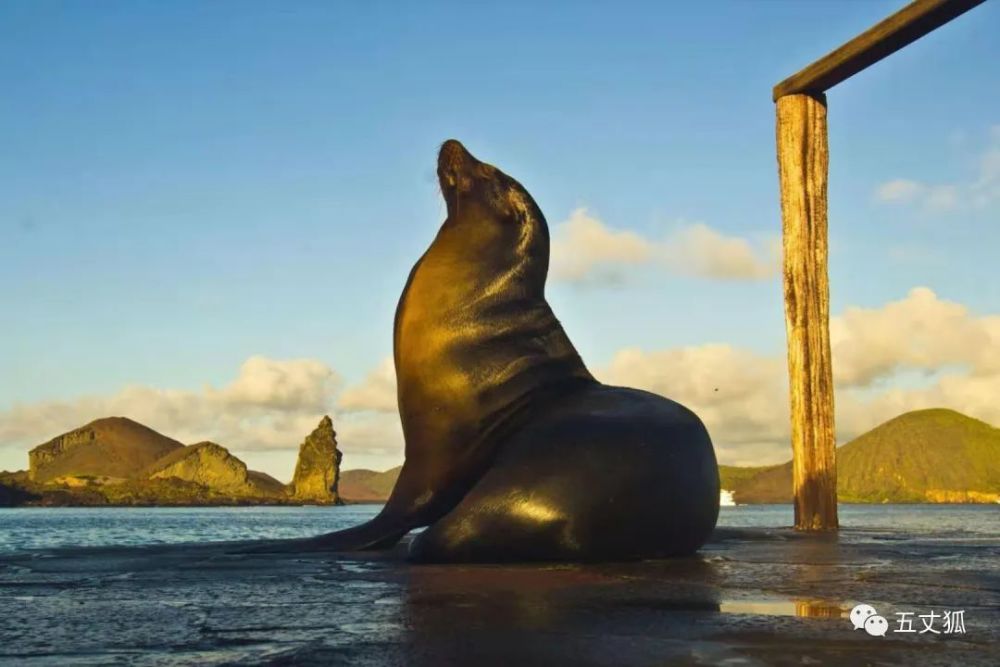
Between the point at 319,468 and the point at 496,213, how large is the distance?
493ft

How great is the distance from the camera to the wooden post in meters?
8.62

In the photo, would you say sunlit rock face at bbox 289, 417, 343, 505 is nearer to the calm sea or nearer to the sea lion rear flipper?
the calm sea

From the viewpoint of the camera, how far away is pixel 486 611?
3.07m

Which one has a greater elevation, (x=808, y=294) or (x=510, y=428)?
(x=808, y=294)

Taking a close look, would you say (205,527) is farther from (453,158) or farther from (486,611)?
(486,611)

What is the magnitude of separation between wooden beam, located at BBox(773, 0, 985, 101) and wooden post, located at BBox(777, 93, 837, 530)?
6.6 inches

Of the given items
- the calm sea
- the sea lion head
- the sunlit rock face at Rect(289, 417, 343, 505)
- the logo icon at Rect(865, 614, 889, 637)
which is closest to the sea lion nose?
the sea lion head

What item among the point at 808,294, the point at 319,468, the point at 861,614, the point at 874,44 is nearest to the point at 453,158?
the point at 808,294

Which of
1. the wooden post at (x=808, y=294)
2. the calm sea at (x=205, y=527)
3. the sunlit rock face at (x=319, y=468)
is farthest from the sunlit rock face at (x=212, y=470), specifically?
the wooden post at (x=808, y=294)

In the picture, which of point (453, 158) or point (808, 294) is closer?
point (453, 158)

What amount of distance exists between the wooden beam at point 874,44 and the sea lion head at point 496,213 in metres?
3.06

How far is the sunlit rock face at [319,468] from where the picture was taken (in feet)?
495

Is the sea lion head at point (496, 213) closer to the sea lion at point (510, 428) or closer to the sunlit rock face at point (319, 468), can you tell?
the sea lion at point (510, 428)

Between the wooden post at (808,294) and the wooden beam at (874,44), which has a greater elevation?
the wooden beam at (874,44)
